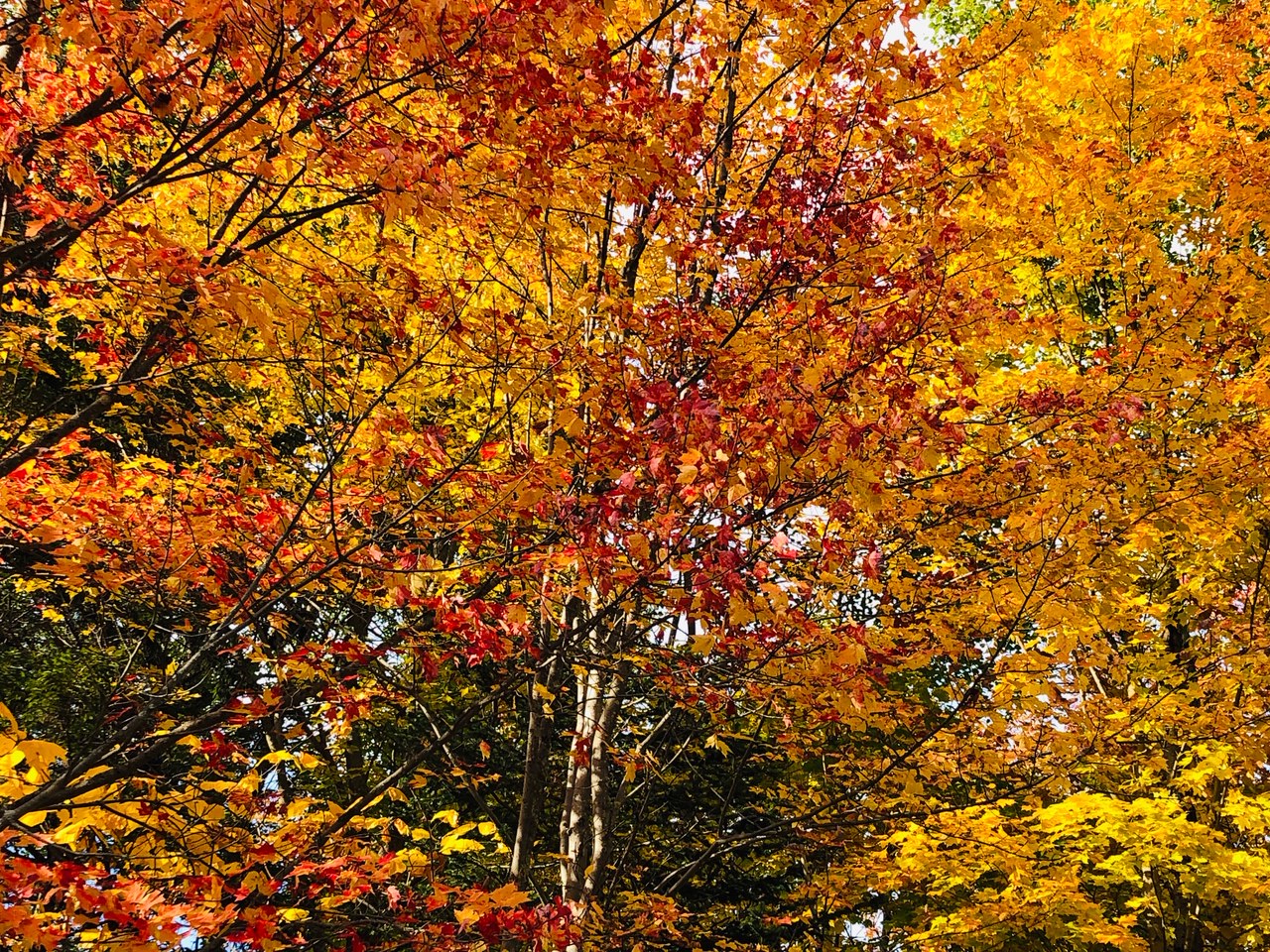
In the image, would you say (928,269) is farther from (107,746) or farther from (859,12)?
(107,746)

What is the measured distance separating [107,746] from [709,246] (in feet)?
12.3

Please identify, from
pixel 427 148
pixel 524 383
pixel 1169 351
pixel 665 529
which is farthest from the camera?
pixel 1169 351

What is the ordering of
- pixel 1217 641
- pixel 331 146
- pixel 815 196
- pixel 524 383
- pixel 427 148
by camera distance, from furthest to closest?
pixel 1217 641, pixel 815 196, pixel 524 383, pixel 427 148, pixel 331 146

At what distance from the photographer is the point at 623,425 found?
4719 millimetres

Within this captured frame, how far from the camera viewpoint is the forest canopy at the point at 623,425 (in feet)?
10.9

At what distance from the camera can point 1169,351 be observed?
5840 mm

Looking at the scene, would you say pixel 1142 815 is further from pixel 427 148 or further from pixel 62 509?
pixel 62 509

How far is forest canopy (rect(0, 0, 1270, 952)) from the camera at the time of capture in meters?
3.34

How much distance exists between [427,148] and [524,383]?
113cm

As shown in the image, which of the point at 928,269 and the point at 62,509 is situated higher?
the point at 928,269

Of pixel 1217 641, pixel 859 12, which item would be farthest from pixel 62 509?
pixel 1217 641

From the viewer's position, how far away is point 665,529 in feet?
12.4

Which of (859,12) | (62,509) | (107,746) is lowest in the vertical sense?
(107,746)

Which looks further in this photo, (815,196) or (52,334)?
(52,334)
